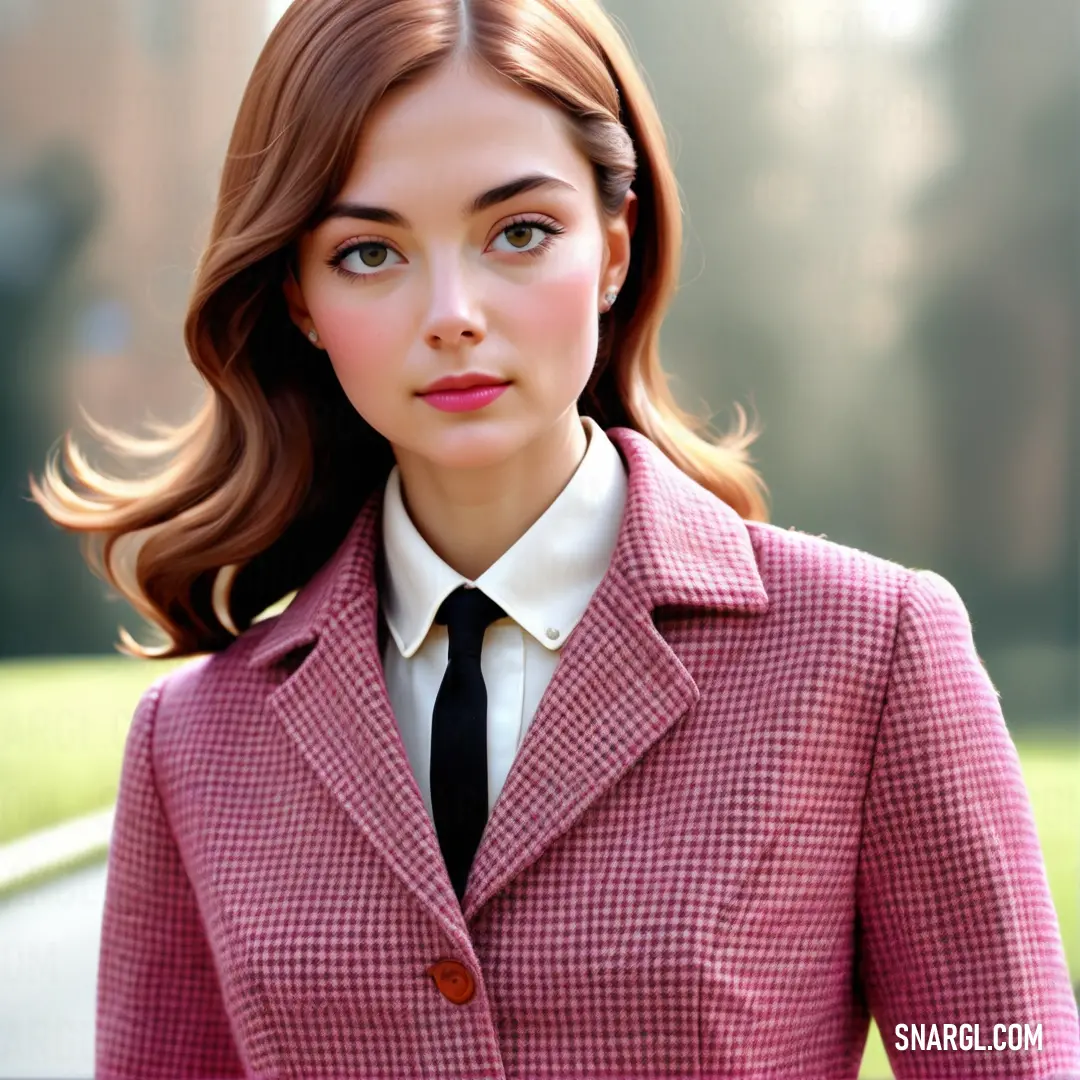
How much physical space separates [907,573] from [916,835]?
34 centimetres

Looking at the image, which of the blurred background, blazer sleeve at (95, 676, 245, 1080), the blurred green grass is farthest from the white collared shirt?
the blurred background

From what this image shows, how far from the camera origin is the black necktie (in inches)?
76.1

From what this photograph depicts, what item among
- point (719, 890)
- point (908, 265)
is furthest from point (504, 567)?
point (908, 265)

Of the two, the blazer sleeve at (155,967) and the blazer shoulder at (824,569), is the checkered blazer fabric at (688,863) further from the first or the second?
the blazer sleeve at (155,967)

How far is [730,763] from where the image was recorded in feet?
6.05

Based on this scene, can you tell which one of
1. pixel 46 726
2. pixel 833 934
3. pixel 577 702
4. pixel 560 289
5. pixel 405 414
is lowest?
pixel 46 726

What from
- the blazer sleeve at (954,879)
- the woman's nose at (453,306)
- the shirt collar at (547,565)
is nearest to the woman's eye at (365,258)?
the woman's nose at (453,306)

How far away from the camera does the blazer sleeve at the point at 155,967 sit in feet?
7.30

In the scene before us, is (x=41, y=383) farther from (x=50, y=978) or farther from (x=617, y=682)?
(x=617, y=682)

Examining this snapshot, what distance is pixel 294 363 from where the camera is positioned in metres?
2.31

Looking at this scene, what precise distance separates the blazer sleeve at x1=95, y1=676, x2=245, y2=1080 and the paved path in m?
1.72

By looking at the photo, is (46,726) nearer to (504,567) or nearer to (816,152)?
(504,567)

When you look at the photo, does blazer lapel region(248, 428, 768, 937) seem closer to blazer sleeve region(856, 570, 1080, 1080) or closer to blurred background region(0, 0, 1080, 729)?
blazer sleeve region(856, 570, 1080, 1080)

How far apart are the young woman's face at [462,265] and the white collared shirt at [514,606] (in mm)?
181
